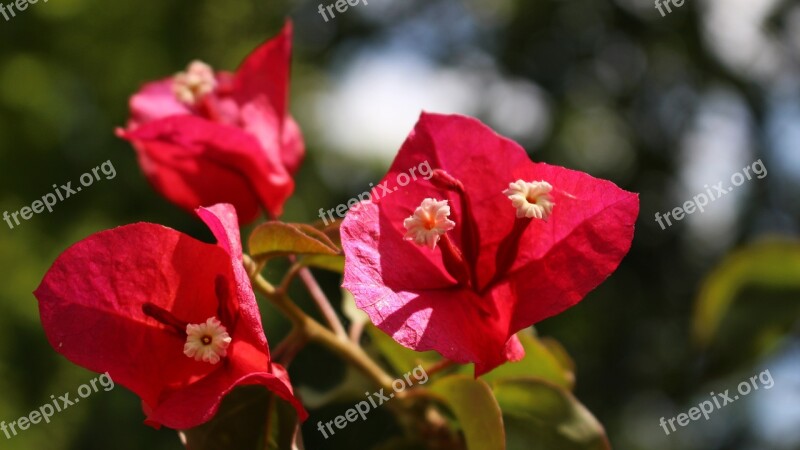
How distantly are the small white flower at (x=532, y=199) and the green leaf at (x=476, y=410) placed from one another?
0.19 metres

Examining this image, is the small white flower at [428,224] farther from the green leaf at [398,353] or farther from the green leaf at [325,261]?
the green leaf at [398,353]

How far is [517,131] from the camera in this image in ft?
15.3

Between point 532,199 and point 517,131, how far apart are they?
3.90m

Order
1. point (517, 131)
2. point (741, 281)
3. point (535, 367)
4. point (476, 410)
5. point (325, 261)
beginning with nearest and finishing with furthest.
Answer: point (476, 410), point (325, 261), point (535, 367), point (741, 281), point (517, 131)

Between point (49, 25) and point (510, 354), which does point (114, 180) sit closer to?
point (49, 25)

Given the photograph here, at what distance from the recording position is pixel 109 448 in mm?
3852

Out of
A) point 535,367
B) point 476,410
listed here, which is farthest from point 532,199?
point 535,367

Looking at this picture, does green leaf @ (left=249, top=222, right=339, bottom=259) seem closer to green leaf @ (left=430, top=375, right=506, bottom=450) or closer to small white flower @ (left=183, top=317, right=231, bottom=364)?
small white flower @ (left=183, top=317, right=231, bottom=364)

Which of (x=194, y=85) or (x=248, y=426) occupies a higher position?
(x=194, y=85)

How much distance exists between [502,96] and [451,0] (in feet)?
3.17

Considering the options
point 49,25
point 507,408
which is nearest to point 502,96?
point 49,25

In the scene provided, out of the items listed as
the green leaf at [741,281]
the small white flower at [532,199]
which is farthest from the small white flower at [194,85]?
the green leaf at [741,281]

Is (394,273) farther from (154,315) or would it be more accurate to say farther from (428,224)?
(154,315)

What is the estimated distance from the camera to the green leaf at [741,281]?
134 centimetres
